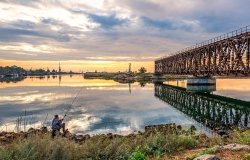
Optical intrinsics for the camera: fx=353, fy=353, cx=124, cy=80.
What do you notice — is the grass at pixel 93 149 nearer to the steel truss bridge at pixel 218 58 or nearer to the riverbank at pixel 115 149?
the riverbank at pixel 115 149

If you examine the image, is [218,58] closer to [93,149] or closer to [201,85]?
[201,85]

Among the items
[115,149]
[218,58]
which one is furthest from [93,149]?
[218,58]

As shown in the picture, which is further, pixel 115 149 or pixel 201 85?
pixel 201 85

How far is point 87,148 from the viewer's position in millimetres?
13805

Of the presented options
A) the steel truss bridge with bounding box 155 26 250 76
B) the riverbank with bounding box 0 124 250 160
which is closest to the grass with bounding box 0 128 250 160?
the riverbank with bounding box 0 124 250 160

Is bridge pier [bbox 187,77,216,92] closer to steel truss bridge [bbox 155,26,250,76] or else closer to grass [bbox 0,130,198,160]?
steel truss bridge [bbox 155,26,250,76]

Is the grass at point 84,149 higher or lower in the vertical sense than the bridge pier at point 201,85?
higher

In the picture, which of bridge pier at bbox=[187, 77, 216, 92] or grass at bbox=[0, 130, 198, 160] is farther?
bridge pier at bbox=[187, 77, 216, 92]

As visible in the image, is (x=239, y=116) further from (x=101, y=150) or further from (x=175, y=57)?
(x=175, y=57)

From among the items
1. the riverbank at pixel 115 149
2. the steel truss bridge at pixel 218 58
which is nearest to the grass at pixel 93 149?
the riverbank at pixel 115 149

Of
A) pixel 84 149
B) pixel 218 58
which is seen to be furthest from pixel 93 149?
pixel 218 58

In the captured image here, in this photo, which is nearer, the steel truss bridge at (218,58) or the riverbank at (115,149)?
→ the riverbank at (115,149)

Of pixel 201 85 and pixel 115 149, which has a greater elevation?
pixel 115 149

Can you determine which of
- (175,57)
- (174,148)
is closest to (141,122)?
(174,148)
